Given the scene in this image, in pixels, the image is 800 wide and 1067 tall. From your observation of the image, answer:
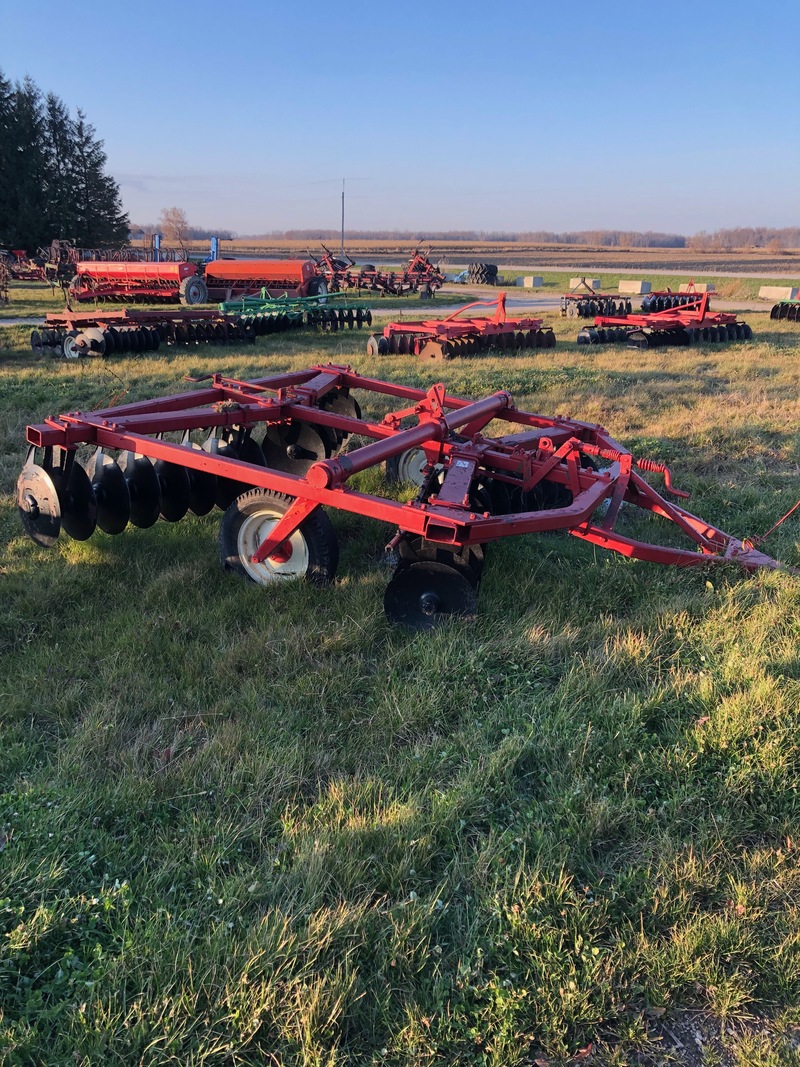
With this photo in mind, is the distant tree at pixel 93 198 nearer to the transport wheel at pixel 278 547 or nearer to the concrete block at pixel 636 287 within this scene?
the concrete block at pixel 636 287

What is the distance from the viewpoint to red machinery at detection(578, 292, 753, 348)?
1608 centimetres

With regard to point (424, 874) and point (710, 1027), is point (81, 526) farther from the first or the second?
point (710, 1027)

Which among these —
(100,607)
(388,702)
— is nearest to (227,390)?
(100,607)

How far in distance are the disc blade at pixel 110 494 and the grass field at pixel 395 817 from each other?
0.24 meters

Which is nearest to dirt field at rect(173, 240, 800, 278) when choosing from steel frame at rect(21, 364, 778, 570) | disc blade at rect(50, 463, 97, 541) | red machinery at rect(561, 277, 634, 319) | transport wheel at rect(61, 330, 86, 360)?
red machinery at rect(561, 277, 634, 319)

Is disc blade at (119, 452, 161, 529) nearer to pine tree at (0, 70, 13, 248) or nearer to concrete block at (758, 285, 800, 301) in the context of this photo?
concrete block at (758, 285, 800, 301)

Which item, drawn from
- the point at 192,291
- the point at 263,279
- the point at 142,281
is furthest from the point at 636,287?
the point at 142,281

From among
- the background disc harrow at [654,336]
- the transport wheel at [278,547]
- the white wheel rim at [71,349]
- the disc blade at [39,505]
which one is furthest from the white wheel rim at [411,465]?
the background disc harrow at [654,336]

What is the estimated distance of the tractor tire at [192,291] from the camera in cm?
2134

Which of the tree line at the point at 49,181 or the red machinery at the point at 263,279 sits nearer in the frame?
the red machinery at the point at 263,279

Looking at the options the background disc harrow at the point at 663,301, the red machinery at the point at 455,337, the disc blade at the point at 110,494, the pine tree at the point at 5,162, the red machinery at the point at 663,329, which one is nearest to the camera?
the disc blade at the point at 110,494

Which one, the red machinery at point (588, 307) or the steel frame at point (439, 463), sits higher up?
the red machinery at point (588, 307)

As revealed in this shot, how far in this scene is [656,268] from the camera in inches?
2137

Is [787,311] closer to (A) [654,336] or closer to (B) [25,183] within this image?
(A) [654,336]
